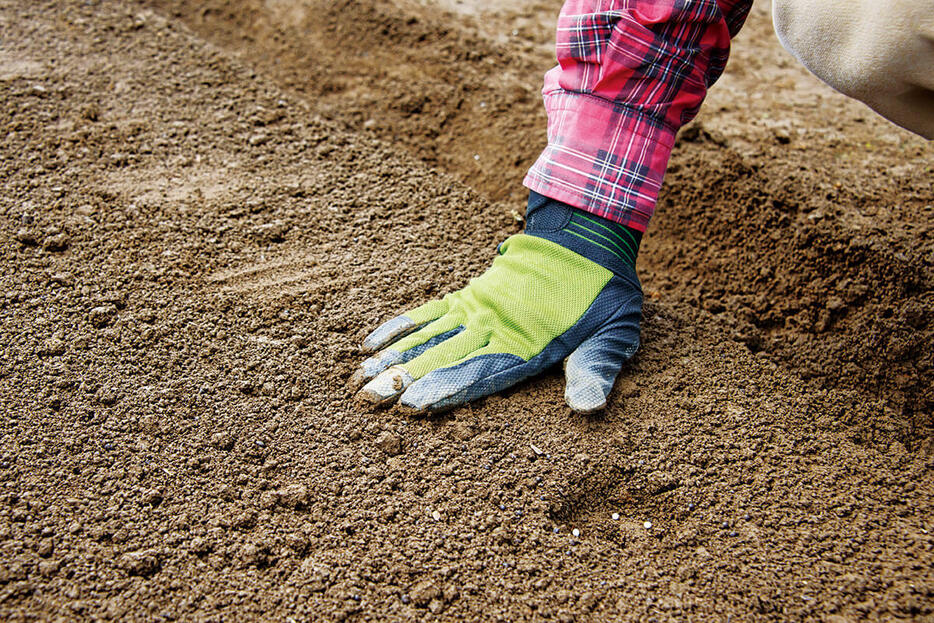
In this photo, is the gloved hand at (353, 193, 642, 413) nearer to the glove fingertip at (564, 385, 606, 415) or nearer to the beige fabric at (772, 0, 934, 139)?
the glove fingertip at (564, 385, 606, 415)

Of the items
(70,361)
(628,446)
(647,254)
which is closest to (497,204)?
(647,254)

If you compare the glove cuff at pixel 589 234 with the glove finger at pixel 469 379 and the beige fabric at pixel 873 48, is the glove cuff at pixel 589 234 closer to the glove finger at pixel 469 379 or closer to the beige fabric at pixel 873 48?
the glove finger at pixel 469 379

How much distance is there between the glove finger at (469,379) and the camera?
1682 mm

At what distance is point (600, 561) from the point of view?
4.82 ft

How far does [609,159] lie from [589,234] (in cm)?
20

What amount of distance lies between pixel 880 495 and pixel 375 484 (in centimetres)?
113

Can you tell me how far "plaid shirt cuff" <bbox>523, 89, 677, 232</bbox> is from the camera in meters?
1.86

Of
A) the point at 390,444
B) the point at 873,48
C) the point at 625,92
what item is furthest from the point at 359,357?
the point at 873,48

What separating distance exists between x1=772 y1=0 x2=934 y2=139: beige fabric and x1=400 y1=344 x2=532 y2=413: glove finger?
0.92 m

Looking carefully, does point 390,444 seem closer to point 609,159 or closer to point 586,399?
point 586,399

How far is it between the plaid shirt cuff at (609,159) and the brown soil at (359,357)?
38 centimetres

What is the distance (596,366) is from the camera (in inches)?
68.7

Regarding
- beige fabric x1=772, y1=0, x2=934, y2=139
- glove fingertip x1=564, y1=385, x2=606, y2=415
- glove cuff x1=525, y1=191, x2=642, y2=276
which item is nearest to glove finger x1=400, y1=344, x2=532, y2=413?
glove fingertip x1=564, y1=385, x2=606, y2=415

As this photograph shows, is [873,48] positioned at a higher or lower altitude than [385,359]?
higher
